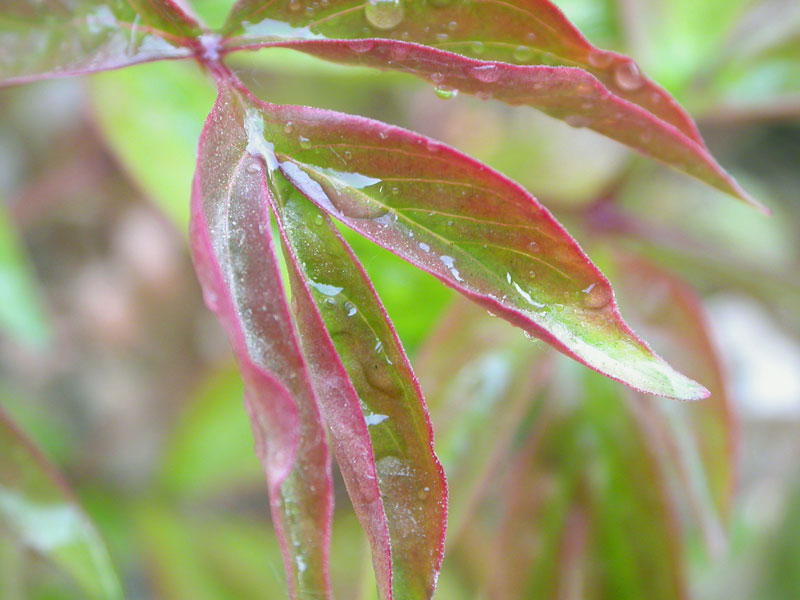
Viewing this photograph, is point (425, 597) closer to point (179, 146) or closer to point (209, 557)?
point (179, 146)

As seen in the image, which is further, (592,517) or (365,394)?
(592,517)

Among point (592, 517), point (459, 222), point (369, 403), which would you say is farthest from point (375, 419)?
point (592, 517)

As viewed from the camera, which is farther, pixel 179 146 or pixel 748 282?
pixel 748 282

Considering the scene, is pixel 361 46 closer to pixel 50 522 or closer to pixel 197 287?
pixel 50 522

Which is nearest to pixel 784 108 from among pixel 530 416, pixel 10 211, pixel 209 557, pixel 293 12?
pixel 530 416

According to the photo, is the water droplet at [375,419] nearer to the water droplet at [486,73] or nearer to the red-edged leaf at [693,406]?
the water droplet at [486,73]

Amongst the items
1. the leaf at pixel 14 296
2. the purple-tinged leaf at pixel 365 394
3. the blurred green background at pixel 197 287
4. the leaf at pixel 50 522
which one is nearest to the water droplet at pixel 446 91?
the purple-tinged leaf at pixel 365 394
